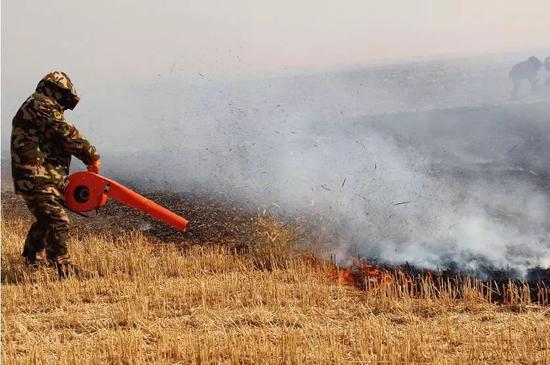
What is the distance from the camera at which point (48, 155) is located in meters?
7.98

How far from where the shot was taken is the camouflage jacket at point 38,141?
303 inches

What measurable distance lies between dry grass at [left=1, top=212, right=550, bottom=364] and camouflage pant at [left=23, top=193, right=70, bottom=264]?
0.36 meters

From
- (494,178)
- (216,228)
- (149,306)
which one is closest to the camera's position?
(149,306)

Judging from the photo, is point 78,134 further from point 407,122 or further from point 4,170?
point 407,122

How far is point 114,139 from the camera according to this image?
3123 centimetres

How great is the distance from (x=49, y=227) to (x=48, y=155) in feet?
3.30

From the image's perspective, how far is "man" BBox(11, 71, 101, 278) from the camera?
773 cm

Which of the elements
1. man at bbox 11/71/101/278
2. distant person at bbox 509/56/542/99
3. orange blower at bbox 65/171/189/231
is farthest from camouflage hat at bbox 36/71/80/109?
distant person at bbox 509/56/542/99

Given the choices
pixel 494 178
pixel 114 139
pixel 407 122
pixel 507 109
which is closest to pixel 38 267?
pixel 494 178

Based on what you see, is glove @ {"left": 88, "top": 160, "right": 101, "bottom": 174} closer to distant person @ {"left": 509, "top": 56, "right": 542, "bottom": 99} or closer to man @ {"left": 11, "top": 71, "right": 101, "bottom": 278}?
man @ {"left": 11, "top": 71, "right": 101, "bottom": 278}

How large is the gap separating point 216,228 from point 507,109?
2538 centimetres

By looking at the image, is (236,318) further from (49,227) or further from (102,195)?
(49,227)

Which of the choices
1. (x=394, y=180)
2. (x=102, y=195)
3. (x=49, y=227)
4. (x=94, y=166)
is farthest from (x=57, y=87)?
(x=394, y=180)

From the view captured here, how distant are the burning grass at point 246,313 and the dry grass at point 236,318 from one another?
0.05 ft
